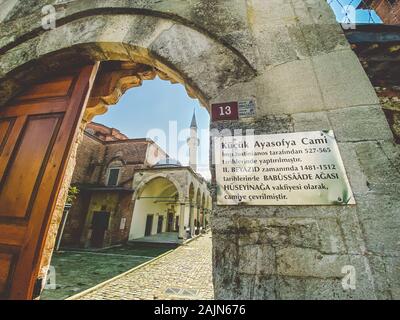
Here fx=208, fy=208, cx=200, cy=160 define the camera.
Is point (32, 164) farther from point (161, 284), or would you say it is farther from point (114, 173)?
point (114, 173)

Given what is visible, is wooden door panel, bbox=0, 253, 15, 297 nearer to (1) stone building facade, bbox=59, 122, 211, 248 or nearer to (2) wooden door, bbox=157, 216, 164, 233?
(1) stone building facade, bbox=59, 122, 211, 248

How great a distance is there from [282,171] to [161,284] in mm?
5977

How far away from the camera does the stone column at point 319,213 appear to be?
3.70 ft

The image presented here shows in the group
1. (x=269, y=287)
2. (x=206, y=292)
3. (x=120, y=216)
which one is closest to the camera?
(x=269, y=287)

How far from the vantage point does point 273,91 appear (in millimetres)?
1663

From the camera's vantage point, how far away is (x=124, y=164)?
17.8 m

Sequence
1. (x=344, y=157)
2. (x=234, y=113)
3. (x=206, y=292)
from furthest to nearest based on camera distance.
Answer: (x=206, y=292) < (x=234, y=113) < (x=344, y=157)

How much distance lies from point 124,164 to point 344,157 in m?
18.0

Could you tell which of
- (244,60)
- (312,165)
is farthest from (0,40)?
→ (312,165)

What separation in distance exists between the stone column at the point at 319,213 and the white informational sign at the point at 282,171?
0.18 ft

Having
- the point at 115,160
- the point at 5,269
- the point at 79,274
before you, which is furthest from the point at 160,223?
the point at 5,269
